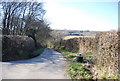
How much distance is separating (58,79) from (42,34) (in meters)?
22.7

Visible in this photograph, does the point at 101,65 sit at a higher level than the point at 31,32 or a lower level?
lower

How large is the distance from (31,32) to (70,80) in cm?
2193

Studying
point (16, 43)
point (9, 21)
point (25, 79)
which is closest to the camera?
point (25, 79)

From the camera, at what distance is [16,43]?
12078 mm

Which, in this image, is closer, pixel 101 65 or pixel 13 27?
pixel 101 65

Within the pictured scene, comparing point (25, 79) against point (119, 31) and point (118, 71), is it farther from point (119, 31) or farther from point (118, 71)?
point (119, 31)

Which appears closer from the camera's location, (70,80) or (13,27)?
(70,80)

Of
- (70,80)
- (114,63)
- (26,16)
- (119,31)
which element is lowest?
(70,80)

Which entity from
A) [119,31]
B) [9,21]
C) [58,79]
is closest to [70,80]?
[58,79]

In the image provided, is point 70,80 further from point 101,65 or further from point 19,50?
point 19,50

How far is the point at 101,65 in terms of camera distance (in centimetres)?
649

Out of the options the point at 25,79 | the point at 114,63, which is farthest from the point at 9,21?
the point at 114,63

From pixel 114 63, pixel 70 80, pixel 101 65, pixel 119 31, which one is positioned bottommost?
pixel 70 80

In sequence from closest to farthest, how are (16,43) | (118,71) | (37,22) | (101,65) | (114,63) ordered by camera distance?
1. (118,71)
2. (114,63)
3. (101,65)
4. (16,43)
5. (37,22)
